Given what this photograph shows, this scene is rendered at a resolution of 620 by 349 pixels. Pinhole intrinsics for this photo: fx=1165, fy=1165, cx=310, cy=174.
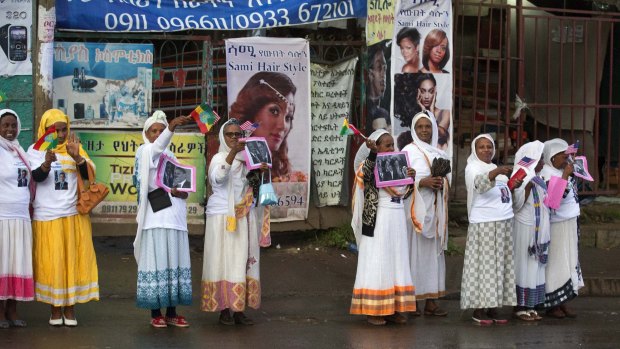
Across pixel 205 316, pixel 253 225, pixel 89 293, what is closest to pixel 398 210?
pixel 253 225

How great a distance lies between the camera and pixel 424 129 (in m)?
9.70

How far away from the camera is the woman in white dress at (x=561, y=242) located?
9.95 metres

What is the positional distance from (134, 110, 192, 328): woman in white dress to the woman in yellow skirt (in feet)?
1.49

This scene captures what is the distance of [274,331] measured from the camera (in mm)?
9047

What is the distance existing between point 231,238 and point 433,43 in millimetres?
3943

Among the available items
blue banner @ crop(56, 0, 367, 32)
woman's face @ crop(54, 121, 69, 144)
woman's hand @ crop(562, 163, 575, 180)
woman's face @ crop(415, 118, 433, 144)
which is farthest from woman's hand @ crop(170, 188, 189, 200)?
woman's hand @ crop(562, 163, 575, 180)

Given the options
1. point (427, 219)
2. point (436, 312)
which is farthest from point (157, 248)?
point (436, 312)

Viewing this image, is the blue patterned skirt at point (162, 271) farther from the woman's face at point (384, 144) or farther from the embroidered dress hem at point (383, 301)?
the woman's face at point (384, 144)

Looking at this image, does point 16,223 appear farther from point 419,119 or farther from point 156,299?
point 419,119

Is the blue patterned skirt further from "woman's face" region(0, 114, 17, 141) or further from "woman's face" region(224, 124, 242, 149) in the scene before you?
"woman's face" region(0, 114, 17, 141)

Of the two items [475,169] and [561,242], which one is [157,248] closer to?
[475,169]

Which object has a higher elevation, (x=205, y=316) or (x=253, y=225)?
(x=253, y=225)

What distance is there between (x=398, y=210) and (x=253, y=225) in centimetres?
117

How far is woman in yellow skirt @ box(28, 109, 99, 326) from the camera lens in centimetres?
879
